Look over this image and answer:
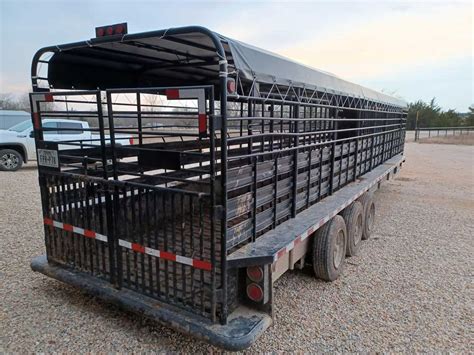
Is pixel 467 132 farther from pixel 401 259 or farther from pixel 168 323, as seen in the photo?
pixel 168 323

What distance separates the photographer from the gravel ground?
9.08ft

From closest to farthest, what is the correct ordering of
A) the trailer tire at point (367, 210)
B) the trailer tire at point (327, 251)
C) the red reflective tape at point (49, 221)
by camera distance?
the red reflective tape at point (49, 221) → the trailer tire at point (327, 251) → the trailer tire at point (367, 210)

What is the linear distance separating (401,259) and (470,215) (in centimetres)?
352

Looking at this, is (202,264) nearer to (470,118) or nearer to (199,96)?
(199,96)

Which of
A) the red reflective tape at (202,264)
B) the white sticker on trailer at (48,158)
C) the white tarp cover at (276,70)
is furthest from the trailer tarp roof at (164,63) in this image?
the red reflective tape at (202,264)

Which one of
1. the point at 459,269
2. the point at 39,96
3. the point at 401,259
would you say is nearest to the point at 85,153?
the point at 39,96

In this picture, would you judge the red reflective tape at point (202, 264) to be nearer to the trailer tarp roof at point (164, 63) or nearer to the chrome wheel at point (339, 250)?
the trailer tarp roof at point (164, 63)

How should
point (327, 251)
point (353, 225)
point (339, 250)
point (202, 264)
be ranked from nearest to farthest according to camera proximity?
point (202, 264) → point (327, 251) → point (339, 250) → point (353, 225)

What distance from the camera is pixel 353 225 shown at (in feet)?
14.7

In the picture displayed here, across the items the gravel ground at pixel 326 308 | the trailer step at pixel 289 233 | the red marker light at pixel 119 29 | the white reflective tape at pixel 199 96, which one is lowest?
the gravel ground at pixel 326 308

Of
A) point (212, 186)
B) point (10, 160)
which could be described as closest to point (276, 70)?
point (212, 186)

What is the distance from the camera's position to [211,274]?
2381 mm

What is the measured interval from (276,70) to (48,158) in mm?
2279

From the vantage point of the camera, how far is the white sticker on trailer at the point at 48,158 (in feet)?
10.2
